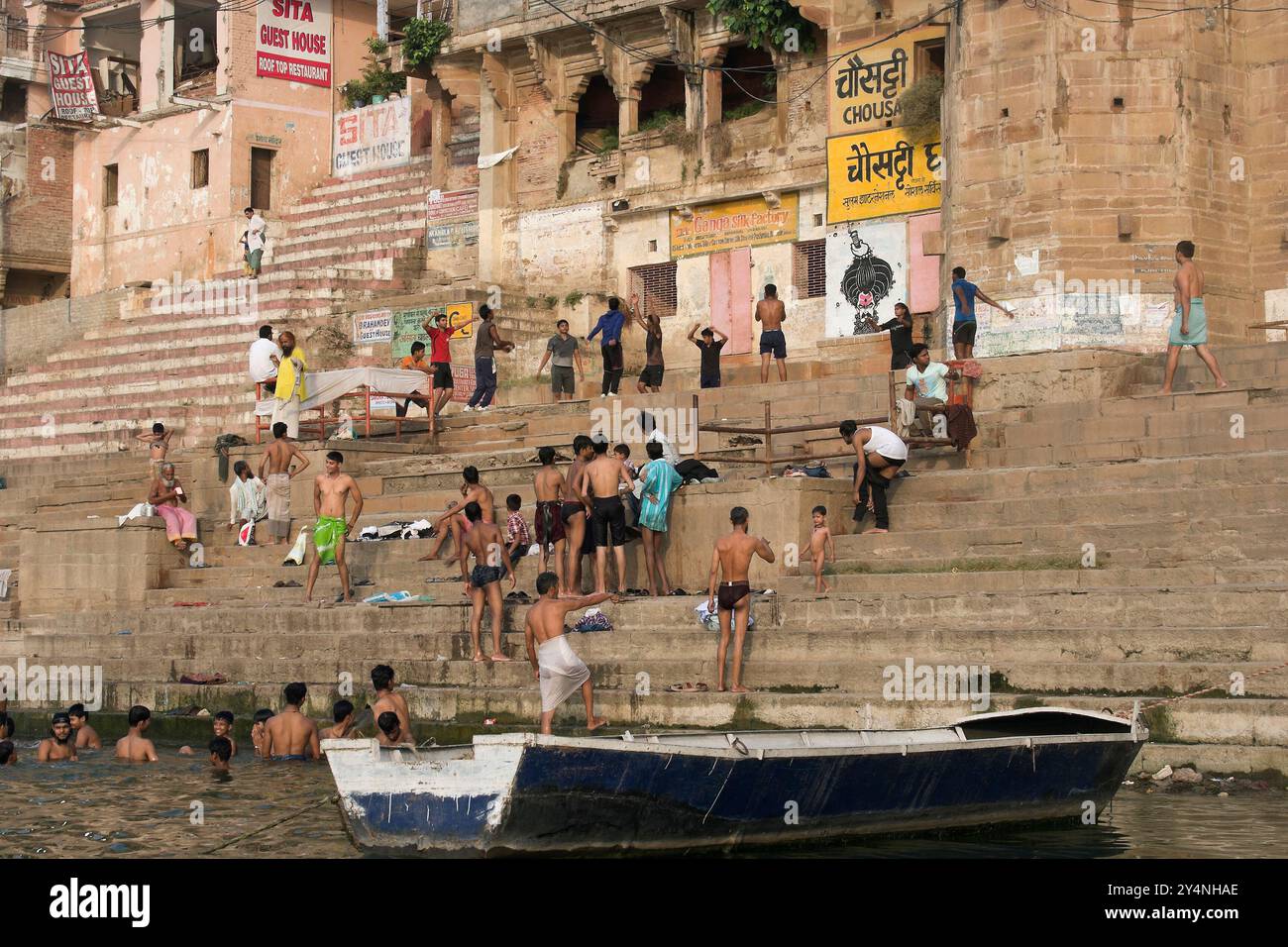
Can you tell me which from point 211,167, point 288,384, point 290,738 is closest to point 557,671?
point 290,738

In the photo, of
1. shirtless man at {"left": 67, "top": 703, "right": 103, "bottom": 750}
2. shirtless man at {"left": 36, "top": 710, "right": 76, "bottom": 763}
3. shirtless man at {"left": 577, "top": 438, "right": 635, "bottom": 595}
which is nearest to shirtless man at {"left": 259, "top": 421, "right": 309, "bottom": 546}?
shirtless man at {"left": 67, "top": 703, "right": 103, "bottom": 750}

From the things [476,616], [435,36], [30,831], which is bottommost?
[30,831]

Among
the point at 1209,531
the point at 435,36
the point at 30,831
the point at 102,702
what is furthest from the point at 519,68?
the point at 30,831

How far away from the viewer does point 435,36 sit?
31.9 meters

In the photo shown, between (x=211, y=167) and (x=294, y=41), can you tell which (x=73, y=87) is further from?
(x=294, y=41)

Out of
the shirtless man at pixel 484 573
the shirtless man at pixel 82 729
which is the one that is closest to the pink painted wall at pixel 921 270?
the shirtless man at pixel 484 573

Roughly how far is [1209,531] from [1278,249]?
25.4 feet

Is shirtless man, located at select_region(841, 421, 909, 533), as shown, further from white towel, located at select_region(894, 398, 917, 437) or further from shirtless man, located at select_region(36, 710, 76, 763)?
shirtless man, located at select_region(36, 710, 76, 763)

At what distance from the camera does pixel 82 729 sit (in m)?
15.7

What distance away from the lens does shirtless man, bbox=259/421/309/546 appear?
19781 millimetres

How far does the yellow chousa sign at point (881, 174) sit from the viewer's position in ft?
80.4

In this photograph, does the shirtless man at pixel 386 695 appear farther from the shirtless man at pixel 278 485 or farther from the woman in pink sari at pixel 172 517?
the woman in pink sari at pixel 172 517

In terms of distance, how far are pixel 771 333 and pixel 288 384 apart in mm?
5410
